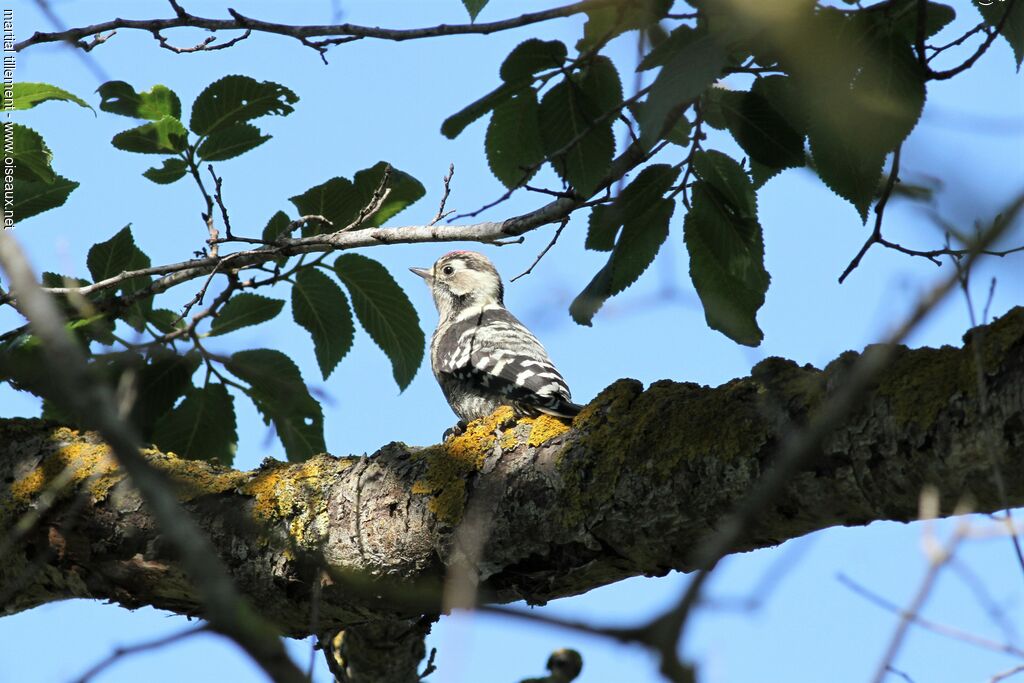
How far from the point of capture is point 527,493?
316 centimetres

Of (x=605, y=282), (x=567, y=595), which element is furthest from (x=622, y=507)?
(x=605, y=282)

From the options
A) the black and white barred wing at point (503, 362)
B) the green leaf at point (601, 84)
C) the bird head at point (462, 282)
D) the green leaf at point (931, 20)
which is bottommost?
the green leaf at point (601, 84)

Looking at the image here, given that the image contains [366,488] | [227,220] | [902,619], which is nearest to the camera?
[902,619]

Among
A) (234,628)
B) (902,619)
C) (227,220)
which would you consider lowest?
(234,628)


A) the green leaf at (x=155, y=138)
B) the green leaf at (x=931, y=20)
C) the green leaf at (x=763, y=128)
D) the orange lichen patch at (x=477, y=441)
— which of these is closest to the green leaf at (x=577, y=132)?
the green leaf at (x=763, y=128)

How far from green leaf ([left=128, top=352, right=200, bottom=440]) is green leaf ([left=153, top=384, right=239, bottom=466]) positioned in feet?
0.12

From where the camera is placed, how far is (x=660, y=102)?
89.0 inches

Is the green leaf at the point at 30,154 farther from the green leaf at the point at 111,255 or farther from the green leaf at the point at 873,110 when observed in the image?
the green leaf at the point at 873,110

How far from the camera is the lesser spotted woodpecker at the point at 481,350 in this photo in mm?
5648

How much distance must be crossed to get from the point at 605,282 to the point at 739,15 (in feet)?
3.40

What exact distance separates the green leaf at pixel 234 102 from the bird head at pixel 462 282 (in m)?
4.01

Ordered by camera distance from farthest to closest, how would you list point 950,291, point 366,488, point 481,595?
point 366,488 → point 481,595 → point 950,291

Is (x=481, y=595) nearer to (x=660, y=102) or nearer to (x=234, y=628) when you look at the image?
(x=660, y=102)

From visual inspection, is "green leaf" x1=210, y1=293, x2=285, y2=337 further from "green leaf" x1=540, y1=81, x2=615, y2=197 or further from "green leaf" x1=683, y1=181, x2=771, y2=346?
"green leaf" x1=683, y1=181, x2=771, y2=346
